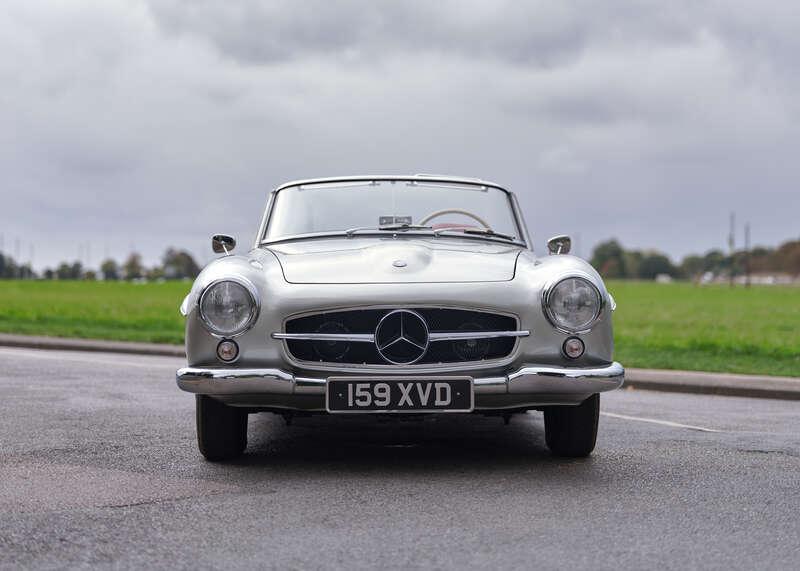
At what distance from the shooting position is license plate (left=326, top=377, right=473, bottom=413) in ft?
16.4

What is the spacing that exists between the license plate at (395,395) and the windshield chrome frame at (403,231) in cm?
155

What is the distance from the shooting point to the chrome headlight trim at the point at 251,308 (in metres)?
5.14

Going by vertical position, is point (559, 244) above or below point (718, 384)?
above

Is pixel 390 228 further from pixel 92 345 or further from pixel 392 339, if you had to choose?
pixel 92 345

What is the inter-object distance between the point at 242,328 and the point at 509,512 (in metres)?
1.64

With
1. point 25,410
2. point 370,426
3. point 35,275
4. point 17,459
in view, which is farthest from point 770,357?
point 35,275

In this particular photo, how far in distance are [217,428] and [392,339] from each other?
3.57 ft

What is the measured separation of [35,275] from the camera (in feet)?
509

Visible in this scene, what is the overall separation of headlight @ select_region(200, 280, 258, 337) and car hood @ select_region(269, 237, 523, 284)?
0.26 metres

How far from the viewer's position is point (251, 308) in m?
5.17

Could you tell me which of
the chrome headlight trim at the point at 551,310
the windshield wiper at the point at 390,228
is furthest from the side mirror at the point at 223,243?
the chrome headlight trim at the point at 551,310

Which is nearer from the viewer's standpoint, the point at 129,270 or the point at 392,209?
the point at 392,209

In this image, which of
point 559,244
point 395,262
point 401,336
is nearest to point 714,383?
point 559,244

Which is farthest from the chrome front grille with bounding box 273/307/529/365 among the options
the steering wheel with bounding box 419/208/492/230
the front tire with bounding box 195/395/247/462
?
the steering wheel with bounding box 419/208/492/230
